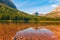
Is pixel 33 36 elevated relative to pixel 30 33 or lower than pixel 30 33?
elevated

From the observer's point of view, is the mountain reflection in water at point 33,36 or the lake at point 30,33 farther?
the lake at point 30,33

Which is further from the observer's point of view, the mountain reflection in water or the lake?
the lake

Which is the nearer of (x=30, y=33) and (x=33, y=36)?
(x=33, y=36)
